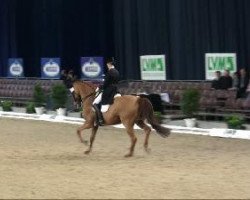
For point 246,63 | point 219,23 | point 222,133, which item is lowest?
point 222,133

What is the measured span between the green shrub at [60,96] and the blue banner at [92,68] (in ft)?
11.5

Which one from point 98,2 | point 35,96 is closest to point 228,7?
point 35,96

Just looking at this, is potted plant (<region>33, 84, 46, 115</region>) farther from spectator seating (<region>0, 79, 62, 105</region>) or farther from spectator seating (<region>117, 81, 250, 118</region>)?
spectator seating (<region>117, 81, 250, 118</region>)

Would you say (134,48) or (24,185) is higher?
(134,48)

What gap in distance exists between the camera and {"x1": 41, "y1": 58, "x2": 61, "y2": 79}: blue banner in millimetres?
29755

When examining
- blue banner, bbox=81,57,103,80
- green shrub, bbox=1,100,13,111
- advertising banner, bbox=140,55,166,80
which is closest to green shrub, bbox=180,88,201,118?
advertising banner, bbox=140,55,166,80

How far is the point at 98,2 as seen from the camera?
111 ft

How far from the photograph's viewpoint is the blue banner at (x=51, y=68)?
29.8m

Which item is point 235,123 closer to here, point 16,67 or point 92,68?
point 92,68

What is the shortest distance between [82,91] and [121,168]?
2.99 meters

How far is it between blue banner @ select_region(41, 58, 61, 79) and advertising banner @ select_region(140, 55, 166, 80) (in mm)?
5340

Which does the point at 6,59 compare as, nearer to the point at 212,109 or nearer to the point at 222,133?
the point at 212,109

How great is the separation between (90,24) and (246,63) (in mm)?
12769

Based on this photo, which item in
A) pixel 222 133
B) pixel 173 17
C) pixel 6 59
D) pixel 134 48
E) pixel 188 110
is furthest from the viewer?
pixel 6 59
